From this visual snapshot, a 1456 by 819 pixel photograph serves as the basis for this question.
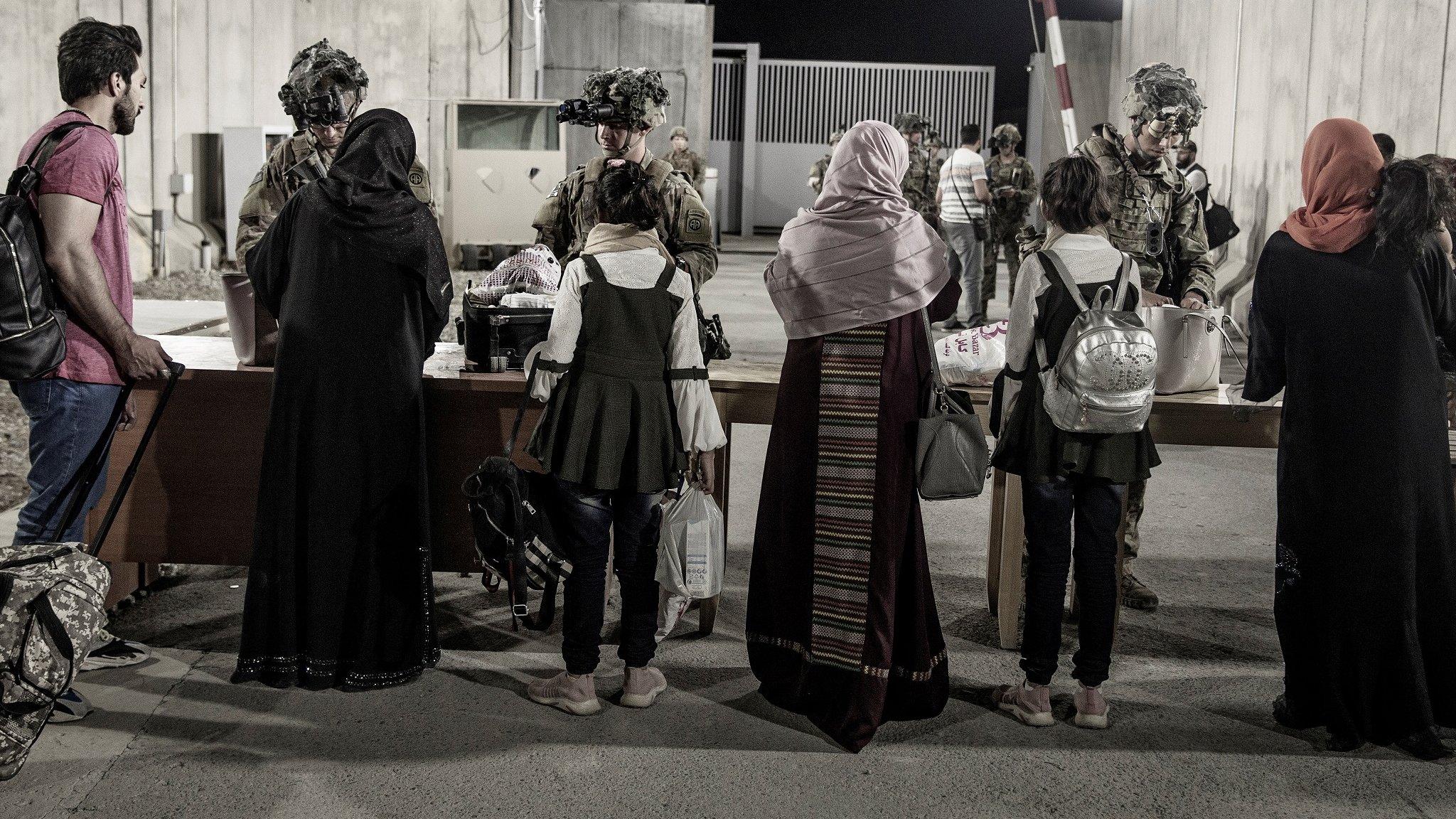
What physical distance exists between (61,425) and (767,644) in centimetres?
183

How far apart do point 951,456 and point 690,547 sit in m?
0.68

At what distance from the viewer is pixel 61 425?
3328 millimetres

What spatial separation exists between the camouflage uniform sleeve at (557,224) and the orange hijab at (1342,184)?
7.08ft

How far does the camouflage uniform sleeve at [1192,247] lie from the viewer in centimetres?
421

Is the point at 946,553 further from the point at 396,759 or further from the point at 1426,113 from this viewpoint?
the point at 1426,113

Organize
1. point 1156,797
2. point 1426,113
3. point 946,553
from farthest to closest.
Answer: point 1426,113
point 946,553
point 1156,797

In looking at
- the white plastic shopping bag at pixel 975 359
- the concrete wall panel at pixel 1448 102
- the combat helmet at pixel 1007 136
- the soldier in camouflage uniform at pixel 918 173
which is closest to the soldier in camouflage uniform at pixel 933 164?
the soldier in camouflage uniform at pixel 918 173

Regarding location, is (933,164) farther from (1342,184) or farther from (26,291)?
(26,291)

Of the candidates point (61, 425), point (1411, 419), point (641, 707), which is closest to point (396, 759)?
point (641, 707)

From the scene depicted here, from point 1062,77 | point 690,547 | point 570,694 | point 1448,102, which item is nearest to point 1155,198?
point 690,547

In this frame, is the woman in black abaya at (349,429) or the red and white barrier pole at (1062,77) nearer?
the woman in black abaya at (349,429)

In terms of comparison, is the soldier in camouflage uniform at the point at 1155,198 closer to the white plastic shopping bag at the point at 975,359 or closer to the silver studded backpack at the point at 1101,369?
the white plastic shopping bag at the point at 975,359

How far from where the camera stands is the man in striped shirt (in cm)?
1021

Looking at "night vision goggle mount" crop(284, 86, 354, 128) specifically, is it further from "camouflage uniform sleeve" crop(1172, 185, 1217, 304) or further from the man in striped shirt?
the man in striped shirt
